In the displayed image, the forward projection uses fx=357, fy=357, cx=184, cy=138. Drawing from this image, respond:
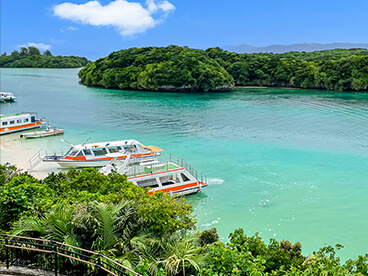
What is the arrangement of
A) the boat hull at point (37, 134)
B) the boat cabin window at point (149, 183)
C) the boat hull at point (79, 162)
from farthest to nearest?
the boat hull at point (37, 134) → the boat hull at point (79, 162) → the boat cabin window at point (149, 183)

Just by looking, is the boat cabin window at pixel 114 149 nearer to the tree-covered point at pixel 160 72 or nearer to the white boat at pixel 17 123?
the white boat at pixel 17 123

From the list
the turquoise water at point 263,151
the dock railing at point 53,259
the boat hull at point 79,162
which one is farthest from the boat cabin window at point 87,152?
the dock railing at point 53,259

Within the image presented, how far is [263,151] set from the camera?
114 ft

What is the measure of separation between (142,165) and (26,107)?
168 feet

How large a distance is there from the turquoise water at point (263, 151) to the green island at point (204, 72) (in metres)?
24.0

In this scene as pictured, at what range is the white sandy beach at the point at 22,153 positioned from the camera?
96.1 ft

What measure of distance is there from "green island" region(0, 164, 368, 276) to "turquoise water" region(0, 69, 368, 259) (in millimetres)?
8767

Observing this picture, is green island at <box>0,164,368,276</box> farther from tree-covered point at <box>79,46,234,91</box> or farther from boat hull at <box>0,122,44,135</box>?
tree-covered point at <box>79,46,234,91</box>

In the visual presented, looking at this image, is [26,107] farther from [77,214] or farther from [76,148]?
[77,214]

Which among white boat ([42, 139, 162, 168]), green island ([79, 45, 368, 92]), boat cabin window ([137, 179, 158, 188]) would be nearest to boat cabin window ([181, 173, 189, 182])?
boat cabin window ([137, 179, 158, 188])

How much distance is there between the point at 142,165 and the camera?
24.7 m

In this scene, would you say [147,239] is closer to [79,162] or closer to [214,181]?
[214,181]

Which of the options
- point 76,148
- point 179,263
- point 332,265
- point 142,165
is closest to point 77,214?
point 179,263

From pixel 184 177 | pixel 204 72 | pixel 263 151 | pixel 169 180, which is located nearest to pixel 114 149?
pixel 169 180
